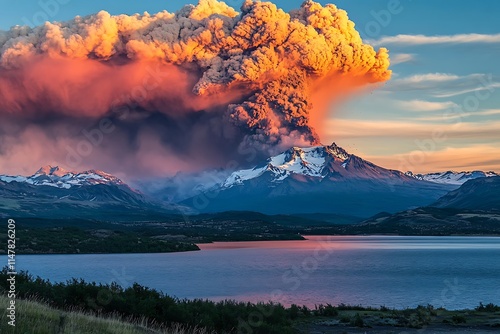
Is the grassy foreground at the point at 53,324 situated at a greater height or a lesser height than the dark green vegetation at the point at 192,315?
greater

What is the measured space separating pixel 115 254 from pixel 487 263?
296 ft

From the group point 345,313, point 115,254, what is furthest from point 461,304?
point 115,254

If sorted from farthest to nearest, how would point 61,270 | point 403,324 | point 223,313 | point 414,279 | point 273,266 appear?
point 273,266, point 61,270, point 414,279, point 403,324, point 223,313

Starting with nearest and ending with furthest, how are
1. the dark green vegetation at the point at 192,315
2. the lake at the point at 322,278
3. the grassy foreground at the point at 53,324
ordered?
1. the grassy foreground at the point at 53,324
2. the dark green vegetation at the point at 192,315
3. the lake at the point at 322,278

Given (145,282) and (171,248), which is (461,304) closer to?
(145,282)

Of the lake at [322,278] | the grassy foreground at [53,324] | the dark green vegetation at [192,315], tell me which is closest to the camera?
the grassy foreground at [53,324]

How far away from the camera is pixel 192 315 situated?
3278 centimetres

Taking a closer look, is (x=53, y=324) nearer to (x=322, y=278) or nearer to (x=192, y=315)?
(x=192, y=315)

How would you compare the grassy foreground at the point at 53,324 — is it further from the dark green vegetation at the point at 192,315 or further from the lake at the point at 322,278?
the lake at the point at 322,278

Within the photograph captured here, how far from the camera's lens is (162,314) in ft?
105

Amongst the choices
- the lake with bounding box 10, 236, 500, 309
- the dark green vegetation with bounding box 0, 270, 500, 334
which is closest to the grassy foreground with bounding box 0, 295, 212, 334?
the dark green vegetation with bounding box 0, 270, 500, 334

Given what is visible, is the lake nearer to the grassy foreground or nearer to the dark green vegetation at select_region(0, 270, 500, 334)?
the dark green vegetation at select_region(0, 270, 500, 334)

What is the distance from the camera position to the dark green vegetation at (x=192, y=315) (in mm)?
31156

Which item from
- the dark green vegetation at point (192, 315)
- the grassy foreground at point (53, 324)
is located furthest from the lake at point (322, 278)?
the grassy foreground at point (53, 324)
